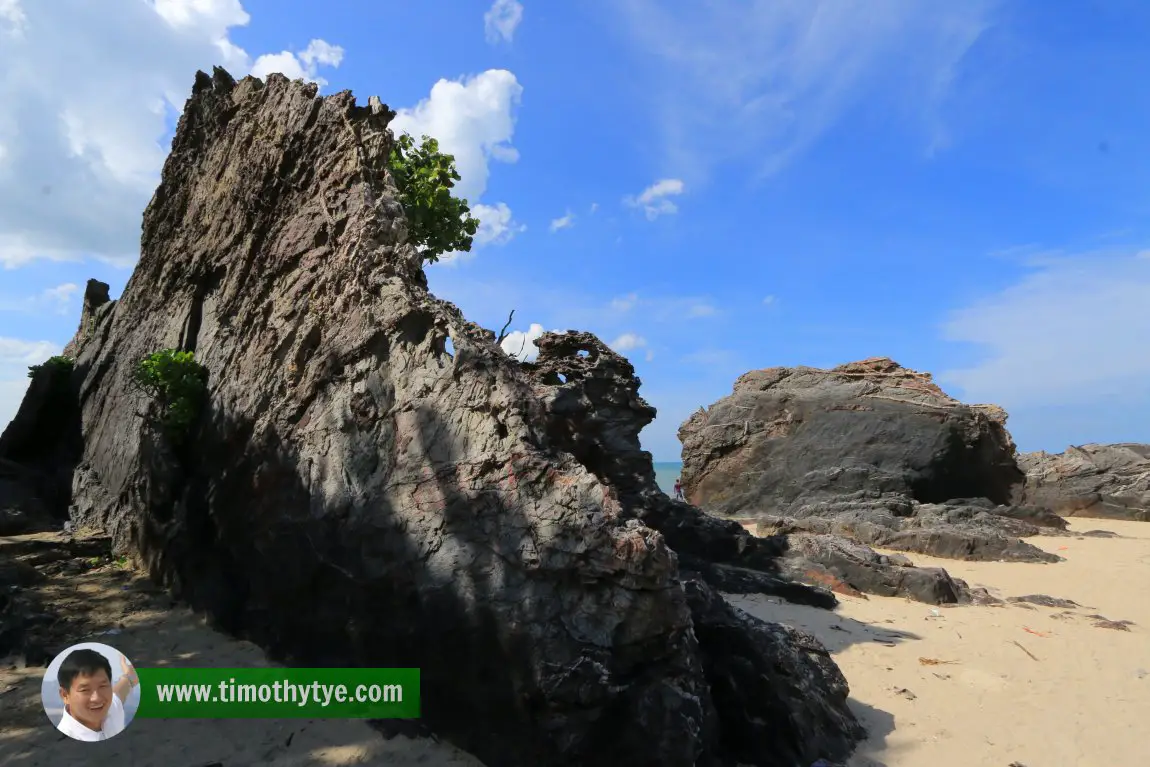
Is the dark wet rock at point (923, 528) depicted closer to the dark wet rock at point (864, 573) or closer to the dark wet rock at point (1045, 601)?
the dark wet rock at point (864, 573)

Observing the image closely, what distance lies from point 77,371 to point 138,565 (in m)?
6.37

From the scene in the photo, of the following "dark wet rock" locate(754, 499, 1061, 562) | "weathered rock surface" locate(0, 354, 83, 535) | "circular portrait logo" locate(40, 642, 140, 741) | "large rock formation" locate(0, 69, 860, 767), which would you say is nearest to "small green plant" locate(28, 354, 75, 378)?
"weathered rock surface" locate(0, 354, 83, 535)

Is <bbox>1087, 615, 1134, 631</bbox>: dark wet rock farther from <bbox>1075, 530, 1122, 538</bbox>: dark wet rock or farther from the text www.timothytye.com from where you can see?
the text www.timothytye.com

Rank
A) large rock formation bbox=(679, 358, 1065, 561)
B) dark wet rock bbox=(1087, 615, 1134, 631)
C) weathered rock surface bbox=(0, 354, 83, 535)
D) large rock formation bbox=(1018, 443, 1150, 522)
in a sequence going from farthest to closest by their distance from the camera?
large rock formation bbox=(1018, 443, 1150, 522) < large rock formation bbox=(679, 358, 1065, 561) < weathered rock surface bbox=(0, 354, 83, 535) < dark wet rock bbox=(1087, 615, 1134, 631)

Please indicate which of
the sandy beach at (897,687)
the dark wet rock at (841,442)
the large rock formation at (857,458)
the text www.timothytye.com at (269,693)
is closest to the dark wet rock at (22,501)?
the sandy beach at (897,687)

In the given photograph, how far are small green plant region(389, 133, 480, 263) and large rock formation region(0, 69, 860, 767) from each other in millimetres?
5516

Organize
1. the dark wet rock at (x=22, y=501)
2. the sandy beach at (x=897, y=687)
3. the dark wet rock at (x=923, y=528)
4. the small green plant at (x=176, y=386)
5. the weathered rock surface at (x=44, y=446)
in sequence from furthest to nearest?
1. the dark wet rock at (x=923, y=528)
2. the weathered rock surface at (x=44, y=446)
3. the dark wet rock at (x=22, y=501)
4. the small green plant at (x=176, y=386)
5. the sandy beach at (x=897, y=687)

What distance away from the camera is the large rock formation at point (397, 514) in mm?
4328

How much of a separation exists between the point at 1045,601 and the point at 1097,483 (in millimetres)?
13129

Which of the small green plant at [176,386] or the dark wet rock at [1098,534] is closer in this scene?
the small green plant at [176,386]

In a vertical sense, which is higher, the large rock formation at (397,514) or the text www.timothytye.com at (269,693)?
the large rock formation at (397,514)

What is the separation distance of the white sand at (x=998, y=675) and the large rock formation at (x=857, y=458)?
540 cm

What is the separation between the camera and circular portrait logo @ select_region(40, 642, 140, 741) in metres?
5.04

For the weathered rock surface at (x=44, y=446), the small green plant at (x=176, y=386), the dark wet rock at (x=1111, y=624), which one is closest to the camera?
the small green plant at (x=176, y=386)
